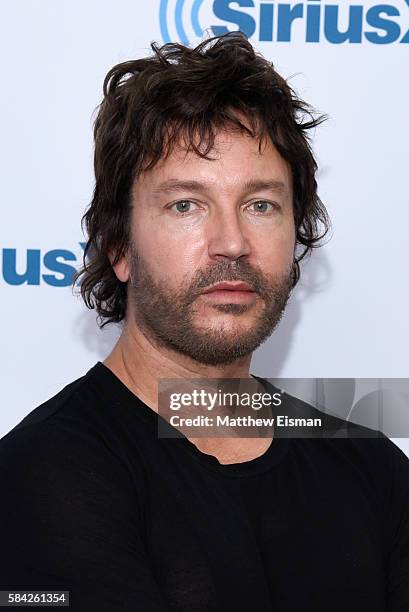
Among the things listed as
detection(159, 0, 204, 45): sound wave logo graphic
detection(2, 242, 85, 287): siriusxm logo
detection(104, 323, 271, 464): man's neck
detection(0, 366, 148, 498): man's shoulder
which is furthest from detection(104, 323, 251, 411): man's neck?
detection(159, 0, 204, 45): sound wave logo graphic

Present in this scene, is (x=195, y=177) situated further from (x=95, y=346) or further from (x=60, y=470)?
(x=95, y=346)

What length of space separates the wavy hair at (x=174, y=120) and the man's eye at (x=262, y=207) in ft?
0.39

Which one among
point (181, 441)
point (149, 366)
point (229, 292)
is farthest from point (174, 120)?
point (181, 441)

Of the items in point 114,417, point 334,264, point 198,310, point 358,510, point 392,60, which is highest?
point 392,60

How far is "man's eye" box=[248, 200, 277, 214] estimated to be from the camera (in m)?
1.61

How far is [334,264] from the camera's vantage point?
7.26ft

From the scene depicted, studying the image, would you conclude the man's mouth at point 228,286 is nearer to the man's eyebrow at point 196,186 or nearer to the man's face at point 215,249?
the man's face at point 215,249

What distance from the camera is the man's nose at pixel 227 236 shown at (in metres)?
1.54

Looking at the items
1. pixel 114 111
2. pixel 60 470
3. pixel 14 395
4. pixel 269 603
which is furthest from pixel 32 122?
pixel 269 603

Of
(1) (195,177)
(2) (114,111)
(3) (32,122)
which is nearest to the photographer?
(1) (195,177)

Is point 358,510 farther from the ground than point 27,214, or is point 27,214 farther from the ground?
point 27,214

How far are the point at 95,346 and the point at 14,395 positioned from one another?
23 centimetres

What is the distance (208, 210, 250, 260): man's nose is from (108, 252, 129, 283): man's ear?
11.2 inches

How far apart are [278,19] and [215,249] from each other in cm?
82
